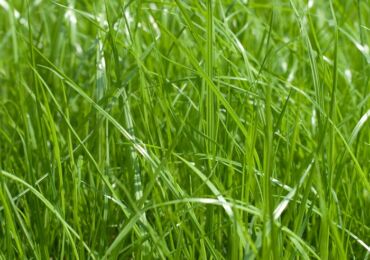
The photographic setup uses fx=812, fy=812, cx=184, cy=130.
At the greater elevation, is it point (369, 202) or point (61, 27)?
point (61, 27)

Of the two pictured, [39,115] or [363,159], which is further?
[363,159]

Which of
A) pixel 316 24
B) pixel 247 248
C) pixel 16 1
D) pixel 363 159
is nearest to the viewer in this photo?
pixel 247 248

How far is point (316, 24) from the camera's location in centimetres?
250

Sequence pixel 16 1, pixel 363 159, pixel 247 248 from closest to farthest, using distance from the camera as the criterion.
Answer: pixel 247 248 < pixel 363 159 < pixel 16 1

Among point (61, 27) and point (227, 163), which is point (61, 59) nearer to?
point (61, 27)

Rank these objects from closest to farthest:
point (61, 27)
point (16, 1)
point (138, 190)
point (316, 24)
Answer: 1. point (138, 190)
2. point (61, 27)
3. point (316, 24)
4. point (16, 1)

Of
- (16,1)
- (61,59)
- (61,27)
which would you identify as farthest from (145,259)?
(16,1)

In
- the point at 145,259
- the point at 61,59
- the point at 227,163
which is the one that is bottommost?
the point at 145,259

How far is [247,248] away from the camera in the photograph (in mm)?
1128

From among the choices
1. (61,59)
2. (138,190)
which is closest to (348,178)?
(138,190)

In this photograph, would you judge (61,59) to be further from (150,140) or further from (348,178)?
(348,178)

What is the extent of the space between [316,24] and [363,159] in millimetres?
1027

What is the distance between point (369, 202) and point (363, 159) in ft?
0.45

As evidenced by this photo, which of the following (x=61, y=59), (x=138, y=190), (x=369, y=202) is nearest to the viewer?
(x=138, y=190)
